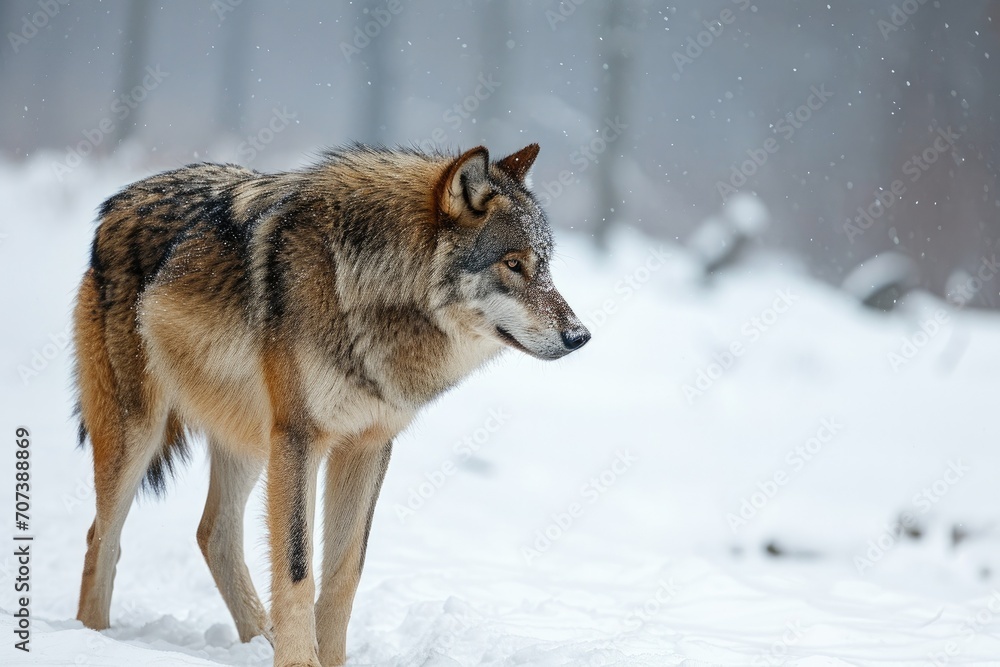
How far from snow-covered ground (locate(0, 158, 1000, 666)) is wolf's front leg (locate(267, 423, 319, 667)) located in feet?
1.46

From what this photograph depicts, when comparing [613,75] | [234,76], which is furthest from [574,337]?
[234,76]

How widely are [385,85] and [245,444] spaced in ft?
28.8

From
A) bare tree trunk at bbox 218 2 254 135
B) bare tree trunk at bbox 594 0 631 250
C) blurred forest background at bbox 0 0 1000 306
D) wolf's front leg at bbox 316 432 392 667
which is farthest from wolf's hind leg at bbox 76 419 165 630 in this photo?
bare tree trunk at bbox 594 0 631 250

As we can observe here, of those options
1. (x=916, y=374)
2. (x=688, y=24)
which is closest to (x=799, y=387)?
(x=916, y=374)

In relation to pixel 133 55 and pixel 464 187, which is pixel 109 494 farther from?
pixel 133 55

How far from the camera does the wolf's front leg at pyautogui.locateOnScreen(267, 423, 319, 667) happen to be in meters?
3.04

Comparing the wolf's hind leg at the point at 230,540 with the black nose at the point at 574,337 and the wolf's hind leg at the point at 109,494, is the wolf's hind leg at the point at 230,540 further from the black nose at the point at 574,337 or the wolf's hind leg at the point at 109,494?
the black nose at the point at 574,337

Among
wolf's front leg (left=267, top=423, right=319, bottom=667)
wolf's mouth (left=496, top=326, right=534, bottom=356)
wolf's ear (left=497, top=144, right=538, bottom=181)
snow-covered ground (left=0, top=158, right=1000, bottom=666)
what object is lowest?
snow-covered ground (left=0, top=158, right=1000, bottom=666)

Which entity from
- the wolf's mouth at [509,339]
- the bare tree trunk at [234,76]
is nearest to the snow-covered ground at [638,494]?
the wolf's mouth at [509,339]

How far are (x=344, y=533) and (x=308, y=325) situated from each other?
88cm

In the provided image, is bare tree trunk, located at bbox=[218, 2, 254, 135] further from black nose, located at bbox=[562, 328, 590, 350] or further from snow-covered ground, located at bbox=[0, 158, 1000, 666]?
black nose, located at bbox=[562, 328, 590, 350]

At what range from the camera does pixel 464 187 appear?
3.11m

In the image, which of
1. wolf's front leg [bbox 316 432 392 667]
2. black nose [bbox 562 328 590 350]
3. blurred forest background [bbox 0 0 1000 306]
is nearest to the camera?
black nose [bbox 562 328 590 350]

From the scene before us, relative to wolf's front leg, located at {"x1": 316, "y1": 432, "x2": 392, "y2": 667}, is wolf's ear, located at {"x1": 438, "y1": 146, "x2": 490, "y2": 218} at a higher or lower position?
higher
